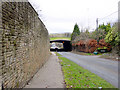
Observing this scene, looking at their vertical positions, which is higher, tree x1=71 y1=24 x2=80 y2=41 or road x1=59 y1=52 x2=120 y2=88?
tree x1=71 y1=24 x2=80 y2=41

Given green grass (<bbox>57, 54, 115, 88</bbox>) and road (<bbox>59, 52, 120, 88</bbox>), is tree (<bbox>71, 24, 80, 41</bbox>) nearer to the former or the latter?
road (<bbox>59, 52, 120, 88</bbox>)

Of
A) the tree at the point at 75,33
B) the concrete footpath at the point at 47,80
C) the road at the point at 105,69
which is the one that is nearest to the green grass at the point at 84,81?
the concrete footpath at the point at 47,80

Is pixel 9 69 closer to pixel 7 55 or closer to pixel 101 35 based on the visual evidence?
pixel 7 55

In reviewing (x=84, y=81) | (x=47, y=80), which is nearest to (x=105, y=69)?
(x=84, y=81)

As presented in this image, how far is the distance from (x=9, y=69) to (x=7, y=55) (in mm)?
405

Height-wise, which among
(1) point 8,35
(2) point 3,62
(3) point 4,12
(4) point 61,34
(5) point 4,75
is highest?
(4) point 61,34

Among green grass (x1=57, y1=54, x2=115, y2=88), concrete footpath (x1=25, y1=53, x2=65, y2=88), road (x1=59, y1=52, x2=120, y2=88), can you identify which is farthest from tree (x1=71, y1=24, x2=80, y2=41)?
concrete footpath (x1=25, y1=53, x2=65, y2=88)

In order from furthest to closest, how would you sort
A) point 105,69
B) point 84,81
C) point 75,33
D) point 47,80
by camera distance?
point 75,33
point 105,69
point 84,81
point 47,80

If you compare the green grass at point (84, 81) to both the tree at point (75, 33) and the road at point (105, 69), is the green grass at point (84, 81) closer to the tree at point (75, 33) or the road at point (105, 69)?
the road at point (105, 69)

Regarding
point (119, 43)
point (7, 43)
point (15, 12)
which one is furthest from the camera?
point (119, 43)

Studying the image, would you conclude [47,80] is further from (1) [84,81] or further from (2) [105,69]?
(2) [105,69]

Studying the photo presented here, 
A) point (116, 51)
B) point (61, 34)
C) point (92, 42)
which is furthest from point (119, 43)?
point (61, 34)

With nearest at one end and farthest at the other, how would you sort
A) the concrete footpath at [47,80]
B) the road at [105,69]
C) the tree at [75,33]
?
the concrete footpath at [47,80] < the road at [105,69] < the tree at [75,33]

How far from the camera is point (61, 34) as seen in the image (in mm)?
54000
